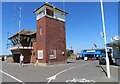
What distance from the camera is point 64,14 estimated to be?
111ft

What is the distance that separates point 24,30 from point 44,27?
40.1 feet

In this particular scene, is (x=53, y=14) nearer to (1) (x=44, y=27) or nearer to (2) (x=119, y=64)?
(1) (x=44, y=27)

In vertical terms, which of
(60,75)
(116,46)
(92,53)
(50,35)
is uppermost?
(50,35)

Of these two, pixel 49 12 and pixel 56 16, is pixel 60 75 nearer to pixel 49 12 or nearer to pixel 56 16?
pixel 49 12

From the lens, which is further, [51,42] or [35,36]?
[35,36]

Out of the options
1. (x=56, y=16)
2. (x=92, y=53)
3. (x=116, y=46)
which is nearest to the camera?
(x=116, y=46)

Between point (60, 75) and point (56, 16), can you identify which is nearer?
point (60, 75)

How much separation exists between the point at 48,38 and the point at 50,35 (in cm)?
77

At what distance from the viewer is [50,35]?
99.5 feet

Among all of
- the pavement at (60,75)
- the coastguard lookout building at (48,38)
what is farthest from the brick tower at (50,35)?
the pavement at (60,75)

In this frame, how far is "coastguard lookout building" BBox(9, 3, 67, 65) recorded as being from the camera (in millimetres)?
29656

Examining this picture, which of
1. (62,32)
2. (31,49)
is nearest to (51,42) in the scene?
(62,32)

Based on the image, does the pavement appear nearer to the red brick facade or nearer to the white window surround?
the red brick facade

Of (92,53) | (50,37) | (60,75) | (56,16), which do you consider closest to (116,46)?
(50,37)
